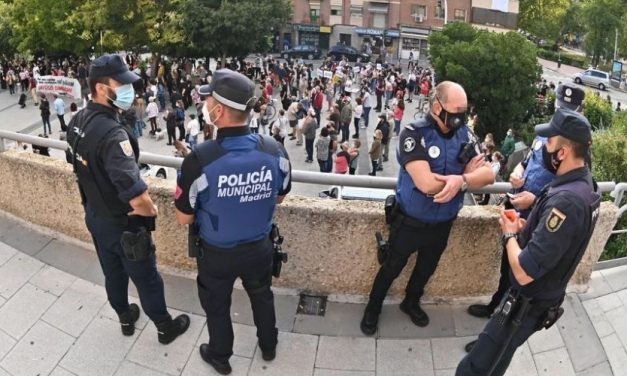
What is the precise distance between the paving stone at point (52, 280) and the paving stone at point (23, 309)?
4cm

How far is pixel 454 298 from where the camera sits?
4.03 m

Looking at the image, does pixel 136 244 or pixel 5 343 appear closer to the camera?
pixel 136 244

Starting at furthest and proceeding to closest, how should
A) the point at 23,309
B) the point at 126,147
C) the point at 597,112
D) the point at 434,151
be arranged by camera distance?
the point at 597,112 < the point at 23,309 < the point at 434,151 < the point at 126,147

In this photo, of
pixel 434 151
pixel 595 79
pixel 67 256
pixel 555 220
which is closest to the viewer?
pixel 555 220

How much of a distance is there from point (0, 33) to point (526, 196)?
108ft

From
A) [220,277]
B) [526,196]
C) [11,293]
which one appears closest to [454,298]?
[526,196]

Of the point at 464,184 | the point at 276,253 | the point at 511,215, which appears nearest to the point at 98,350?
the point at 276,253

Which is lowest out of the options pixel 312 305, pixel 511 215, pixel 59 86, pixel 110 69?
pixel 59 86

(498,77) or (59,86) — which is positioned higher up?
(498,77)

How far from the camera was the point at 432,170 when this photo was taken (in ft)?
10.5

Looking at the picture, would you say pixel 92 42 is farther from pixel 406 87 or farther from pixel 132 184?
pixel 132 184

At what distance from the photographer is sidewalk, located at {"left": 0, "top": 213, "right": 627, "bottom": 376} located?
342cm

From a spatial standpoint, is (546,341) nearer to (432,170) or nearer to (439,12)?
(432,170)

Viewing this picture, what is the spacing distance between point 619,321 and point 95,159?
11.7ft
